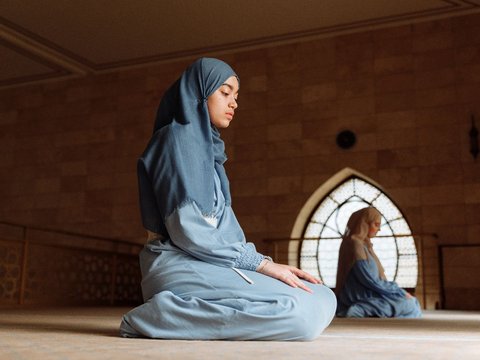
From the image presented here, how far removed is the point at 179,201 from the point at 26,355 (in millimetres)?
1026

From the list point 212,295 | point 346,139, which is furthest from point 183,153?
point 346,139

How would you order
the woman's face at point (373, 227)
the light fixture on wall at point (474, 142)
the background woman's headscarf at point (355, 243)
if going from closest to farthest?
the background woman's headscarf at point (355, 243) < the woman's face at point (373, 227) < the light fixture on wall at point (474, 142)

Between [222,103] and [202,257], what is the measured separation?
29.5 inches

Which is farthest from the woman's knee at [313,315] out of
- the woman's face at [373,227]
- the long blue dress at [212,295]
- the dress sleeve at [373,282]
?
the woman's face at [373,227]

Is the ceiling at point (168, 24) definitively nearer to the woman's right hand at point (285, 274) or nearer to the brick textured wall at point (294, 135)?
the brick textured wall at point (294, 135)

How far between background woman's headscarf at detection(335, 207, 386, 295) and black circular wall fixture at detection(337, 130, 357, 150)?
3127mm

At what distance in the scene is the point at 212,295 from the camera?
106 inches

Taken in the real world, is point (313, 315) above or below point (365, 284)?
below

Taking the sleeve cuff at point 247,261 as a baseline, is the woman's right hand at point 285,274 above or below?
below

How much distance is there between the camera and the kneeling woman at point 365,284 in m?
6.36

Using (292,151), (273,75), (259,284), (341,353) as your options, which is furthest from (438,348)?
(273,75)

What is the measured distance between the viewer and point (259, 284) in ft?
8.84

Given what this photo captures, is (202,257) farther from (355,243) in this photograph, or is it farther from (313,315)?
(355,243)

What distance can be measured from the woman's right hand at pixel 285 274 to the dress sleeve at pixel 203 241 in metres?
0.03
